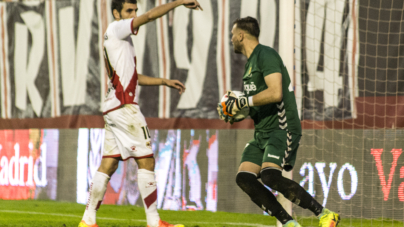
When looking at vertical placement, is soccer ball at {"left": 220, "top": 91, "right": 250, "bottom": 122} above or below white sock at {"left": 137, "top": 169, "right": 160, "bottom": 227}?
above

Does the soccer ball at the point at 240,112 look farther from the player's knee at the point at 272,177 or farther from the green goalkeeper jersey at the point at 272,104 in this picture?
the player's knee at the point at 272,177

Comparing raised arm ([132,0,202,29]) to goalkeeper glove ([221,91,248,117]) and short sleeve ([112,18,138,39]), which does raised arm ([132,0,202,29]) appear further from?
goalkeeper glove ([221,91,248,117])

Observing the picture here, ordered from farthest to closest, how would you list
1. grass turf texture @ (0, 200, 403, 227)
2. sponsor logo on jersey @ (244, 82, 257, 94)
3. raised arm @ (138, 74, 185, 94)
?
grass turf texture @ (0, 200, 403, 227) < raised arm @ (138, 74, 185, 94) < sponsor logo on jersey @ (244, 82, 257, 94)

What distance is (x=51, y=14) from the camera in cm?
771

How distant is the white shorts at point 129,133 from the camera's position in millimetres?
4016

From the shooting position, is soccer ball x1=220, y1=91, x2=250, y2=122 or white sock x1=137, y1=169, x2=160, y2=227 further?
white sock x1=137, y1=169, x2=160, y2=227

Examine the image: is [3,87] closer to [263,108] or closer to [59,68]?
[59,68]

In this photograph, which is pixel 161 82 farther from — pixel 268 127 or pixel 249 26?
pixel 268 127

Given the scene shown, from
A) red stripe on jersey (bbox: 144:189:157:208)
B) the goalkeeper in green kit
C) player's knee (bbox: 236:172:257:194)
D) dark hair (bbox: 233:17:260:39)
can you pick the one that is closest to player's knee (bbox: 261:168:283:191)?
the goalkeeper in green kit

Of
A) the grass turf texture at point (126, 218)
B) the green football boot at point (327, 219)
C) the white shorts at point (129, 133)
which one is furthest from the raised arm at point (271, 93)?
the grass turf texture at point (126, 218)

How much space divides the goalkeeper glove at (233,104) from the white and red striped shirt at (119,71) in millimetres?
825

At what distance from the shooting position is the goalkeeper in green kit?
354 centimetres

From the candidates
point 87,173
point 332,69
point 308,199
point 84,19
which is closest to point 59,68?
point 84,19

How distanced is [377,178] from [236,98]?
115 inches
